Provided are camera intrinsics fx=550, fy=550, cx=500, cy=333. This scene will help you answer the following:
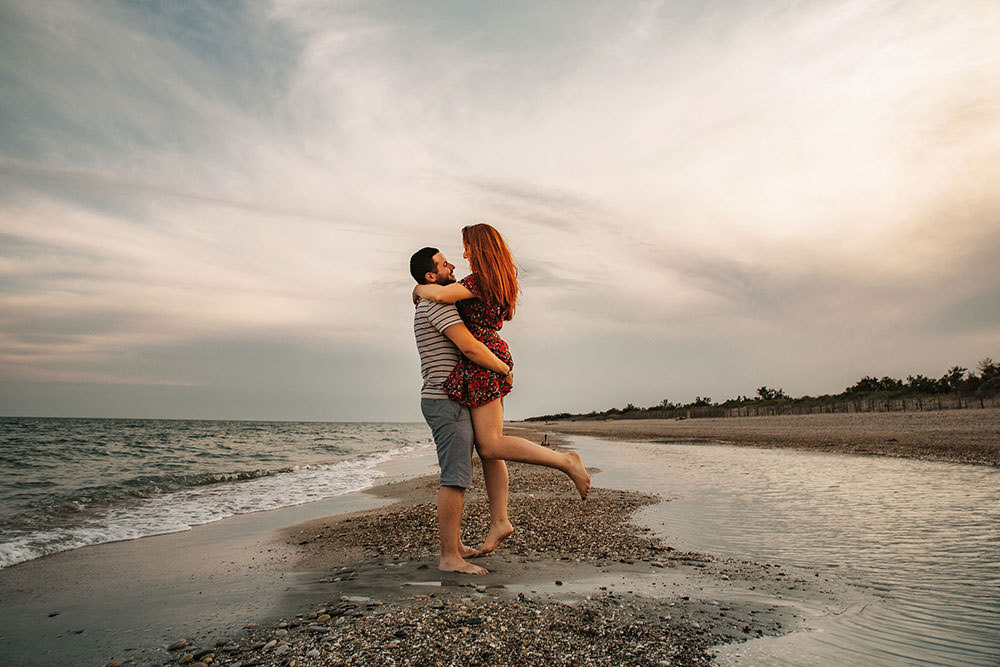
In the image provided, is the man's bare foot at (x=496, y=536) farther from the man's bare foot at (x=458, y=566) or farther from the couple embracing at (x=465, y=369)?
the man's bare foot at (x=458, y=566)

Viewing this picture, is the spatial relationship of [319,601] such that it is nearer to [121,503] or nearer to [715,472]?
[121,503]

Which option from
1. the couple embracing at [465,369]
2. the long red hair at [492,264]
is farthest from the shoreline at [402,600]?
the long red hair at [492,264]

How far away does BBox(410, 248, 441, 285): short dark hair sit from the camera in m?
3.66

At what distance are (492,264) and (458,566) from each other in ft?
6.31

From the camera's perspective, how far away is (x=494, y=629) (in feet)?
7.92

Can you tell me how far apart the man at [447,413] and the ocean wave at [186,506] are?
4061 mm

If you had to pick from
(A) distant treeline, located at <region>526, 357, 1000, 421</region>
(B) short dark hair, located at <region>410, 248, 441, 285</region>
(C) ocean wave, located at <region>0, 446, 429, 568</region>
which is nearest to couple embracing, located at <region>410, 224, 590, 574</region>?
(B) short dark hair, located at <region>410, 248, 441, 285</region>

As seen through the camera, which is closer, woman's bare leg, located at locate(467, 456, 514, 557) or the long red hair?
the long red hair

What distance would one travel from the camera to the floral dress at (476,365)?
3510 millimetres

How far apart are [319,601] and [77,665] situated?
1044 millimetres

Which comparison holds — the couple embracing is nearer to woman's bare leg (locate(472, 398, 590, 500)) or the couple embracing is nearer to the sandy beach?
woman's bare leg (locate(472, 398, 590, 500))

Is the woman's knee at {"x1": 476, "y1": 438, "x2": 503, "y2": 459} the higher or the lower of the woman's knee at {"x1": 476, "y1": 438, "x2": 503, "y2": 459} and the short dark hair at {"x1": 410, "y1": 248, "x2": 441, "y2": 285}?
the lower

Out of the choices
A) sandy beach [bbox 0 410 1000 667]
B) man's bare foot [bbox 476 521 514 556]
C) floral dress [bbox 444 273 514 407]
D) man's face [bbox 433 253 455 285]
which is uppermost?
man's face [bbox 433 253 455 285]

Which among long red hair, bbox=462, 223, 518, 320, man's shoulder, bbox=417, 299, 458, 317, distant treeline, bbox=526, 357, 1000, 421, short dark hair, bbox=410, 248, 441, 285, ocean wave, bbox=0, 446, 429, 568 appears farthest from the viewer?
distant treeline, bbox=526, 357, 1000, 421
